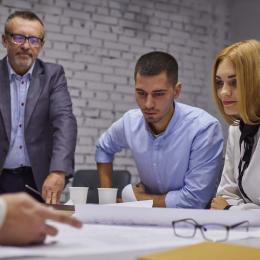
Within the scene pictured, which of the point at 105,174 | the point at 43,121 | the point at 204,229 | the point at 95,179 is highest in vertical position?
the point at 43,121

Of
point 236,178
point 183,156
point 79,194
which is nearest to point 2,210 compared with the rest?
point 79,194

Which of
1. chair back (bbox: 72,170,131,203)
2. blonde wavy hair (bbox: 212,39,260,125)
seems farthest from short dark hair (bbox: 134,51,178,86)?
chair back (bbox: 72,170,131,203)

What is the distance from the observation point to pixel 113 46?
506 cm

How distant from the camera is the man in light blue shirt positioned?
2197mm

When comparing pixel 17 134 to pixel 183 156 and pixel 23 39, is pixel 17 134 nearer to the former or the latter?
pixel 23 39

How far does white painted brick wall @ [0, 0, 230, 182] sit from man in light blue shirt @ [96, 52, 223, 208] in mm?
2482

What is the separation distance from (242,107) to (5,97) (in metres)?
1.30

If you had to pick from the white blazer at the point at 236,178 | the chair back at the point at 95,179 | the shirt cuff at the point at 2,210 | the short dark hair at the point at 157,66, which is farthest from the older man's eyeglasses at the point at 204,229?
the chair back at the point at 95,179

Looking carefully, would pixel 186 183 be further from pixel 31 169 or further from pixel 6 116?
pixel 6 116

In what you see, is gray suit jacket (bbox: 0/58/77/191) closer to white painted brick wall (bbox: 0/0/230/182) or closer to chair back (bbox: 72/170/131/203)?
chair back (bbox: 72/170/131/203)

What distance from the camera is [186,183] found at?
2.19m

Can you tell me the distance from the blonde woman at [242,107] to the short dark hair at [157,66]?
357 mm

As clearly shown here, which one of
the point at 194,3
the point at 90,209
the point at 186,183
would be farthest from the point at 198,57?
the point at 90,209

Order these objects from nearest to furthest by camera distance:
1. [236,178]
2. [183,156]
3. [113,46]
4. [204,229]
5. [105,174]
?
[204,229]
[236,178]
[183,156]
[105,174]
[113,46]
